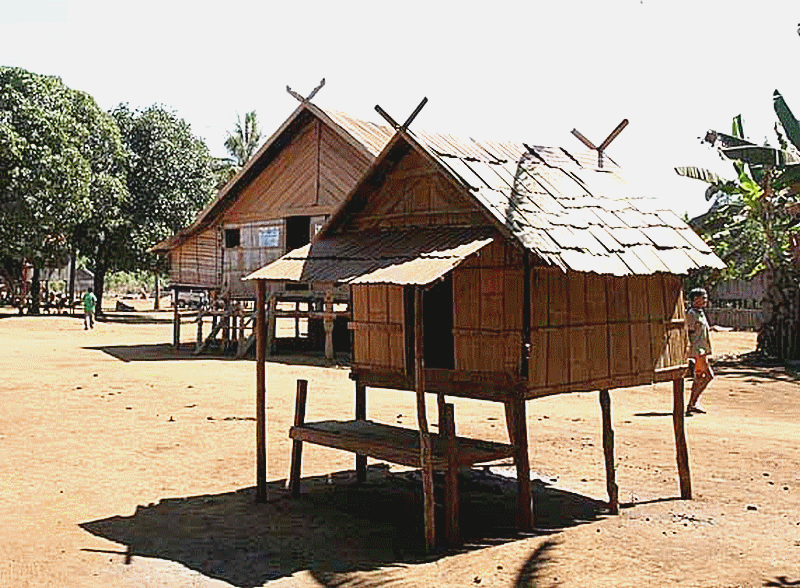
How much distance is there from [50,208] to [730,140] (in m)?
26.3

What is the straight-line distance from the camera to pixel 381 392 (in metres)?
17.0

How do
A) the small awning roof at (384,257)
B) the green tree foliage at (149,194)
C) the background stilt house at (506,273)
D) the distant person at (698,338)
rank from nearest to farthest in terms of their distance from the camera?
1. the small awning roof at (384,257)
2. the background stilt house at (506,273)
3. the distant person at (698,338)
4. the green tree foliage at (149,194)

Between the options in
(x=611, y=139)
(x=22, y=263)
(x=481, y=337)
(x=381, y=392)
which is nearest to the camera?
(x=481, y=337)

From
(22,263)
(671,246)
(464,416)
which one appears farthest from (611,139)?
(22,263)

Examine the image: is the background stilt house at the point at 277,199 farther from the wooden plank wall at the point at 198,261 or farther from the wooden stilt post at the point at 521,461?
the wooden stilt post at the point at 521,461

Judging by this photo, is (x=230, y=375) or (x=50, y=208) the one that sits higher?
(x=50, y=208)

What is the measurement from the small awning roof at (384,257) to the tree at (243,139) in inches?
1931

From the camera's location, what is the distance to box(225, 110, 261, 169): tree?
186 ft

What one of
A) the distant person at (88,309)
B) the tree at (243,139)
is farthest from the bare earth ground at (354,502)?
the tree at (243,139)

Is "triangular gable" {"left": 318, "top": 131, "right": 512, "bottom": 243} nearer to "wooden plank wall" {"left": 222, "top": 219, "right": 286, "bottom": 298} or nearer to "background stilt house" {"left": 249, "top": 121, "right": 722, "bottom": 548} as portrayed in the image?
"background stilt house" {"left": 249, "top": 121, "right": 722, "bottom": 548}

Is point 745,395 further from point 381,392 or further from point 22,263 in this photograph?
point 22,263

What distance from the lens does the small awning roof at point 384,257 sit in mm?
7109

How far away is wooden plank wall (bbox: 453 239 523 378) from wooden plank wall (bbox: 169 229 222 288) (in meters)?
19.7

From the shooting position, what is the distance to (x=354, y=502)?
349 inches
